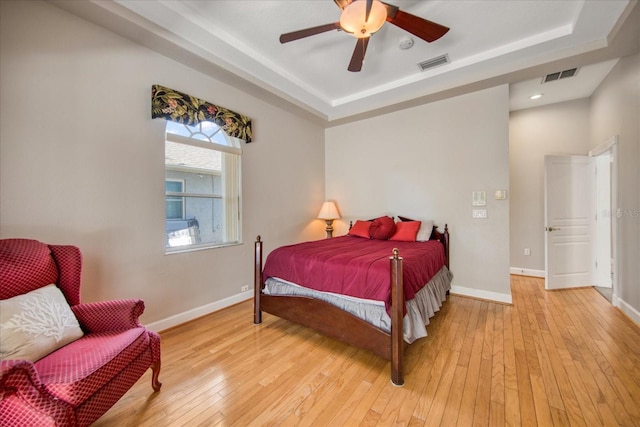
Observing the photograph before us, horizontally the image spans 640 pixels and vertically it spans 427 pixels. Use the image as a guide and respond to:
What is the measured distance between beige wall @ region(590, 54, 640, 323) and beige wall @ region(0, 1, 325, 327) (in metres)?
4.37

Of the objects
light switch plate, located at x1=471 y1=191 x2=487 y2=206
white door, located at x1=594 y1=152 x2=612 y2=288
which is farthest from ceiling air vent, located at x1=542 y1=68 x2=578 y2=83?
→ light switch plate, located at x1=471 y1=191 x2=487 y2=206

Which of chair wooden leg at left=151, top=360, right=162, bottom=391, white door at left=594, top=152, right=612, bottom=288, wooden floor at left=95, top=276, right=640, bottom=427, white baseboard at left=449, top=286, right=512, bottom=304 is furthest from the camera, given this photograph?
white door at left=594, top=152, right=612, bottom=288

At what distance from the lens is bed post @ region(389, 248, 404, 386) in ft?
5.55

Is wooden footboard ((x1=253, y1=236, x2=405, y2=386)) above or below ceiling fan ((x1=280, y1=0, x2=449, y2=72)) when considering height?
below

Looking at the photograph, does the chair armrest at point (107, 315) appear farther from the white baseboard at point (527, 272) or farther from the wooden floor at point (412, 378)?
the white baseboard at point (527, 272)

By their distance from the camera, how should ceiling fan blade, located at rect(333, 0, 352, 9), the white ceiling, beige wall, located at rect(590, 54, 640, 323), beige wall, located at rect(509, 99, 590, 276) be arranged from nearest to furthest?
ceiling fan blade, located at rect(333, 0, 352, 9) → the white ceiling → beige wall, located at rect(590, 54, 640, 323) → beige wall, located at rect(509, 99, 590, 276)

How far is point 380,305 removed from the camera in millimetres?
Result: 1865

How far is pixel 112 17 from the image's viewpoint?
2.03 meters

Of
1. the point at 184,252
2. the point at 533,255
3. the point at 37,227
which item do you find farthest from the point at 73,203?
the point at 533,255

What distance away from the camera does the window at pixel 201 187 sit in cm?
265

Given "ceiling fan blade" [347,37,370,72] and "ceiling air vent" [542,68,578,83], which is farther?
"ceiling air vent" [542,68,578,83]

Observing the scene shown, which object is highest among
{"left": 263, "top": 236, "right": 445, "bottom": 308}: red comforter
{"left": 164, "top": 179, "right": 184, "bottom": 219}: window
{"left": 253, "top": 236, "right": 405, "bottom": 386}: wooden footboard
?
{"left": 164, "top": 179, "right": 184, "bottom": 219}: window

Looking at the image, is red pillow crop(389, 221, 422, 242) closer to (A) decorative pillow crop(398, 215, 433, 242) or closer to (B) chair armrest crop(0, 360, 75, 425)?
→ (A) decorative pillow crop(398, 215, 433, 242)

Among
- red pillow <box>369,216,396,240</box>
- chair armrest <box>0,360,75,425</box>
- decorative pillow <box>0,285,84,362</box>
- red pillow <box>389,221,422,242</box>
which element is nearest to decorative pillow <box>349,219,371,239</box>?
red pillow <box>369,216,396,240</box>
